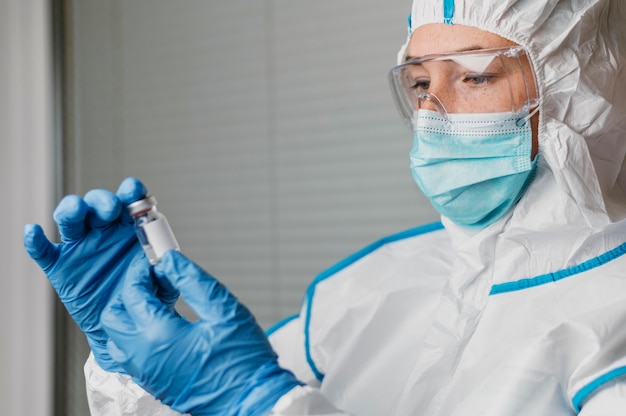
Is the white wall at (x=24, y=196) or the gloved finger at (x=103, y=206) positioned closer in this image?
the gloved finger at (x=103, y=206)

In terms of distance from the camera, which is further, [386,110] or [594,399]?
[386,110]

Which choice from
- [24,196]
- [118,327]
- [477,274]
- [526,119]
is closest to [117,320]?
[118,327]

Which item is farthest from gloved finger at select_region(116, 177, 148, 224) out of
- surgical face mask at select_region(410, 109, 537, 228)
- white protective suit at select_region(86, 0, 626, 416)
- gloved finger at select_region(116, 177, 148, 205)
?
surgical face mask at select_region(410, 109, 537, 228)

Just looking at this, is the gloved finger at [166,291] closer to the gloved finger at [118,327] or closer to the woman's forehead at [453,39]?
the gloved finger at [118,327]

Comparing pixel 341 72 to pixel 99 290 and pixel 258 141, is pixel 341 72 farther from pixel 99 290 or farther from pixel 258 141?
pixel 99 290

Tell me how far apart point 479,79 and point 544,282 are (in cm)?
36

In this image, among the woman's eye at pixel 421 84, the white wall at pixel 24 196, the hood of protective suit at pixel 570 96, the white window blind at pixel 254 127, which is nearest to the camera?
the hood of protective suit at pixel 570 96

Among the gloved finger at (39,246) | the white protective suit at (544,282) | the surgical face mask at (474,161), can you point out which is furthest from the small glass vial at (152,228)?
the surgical face mask at (474,161)

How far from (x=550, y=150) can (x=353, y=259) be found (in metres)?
0.56

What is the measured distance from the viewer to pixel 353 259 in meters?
1.51

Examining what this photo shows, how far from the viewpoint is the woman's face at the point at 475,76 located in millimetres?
1117

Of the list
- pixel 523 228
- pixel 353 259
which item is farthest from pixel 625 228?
pixel 353 259

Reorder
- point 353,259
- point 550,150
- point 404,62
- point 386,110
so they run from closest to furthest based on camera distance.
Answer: point 550,150 → point 404,62 → point 353,259 → point 386,110

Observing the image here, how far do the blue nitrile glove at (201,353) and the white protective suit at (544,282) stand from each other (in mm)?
159
